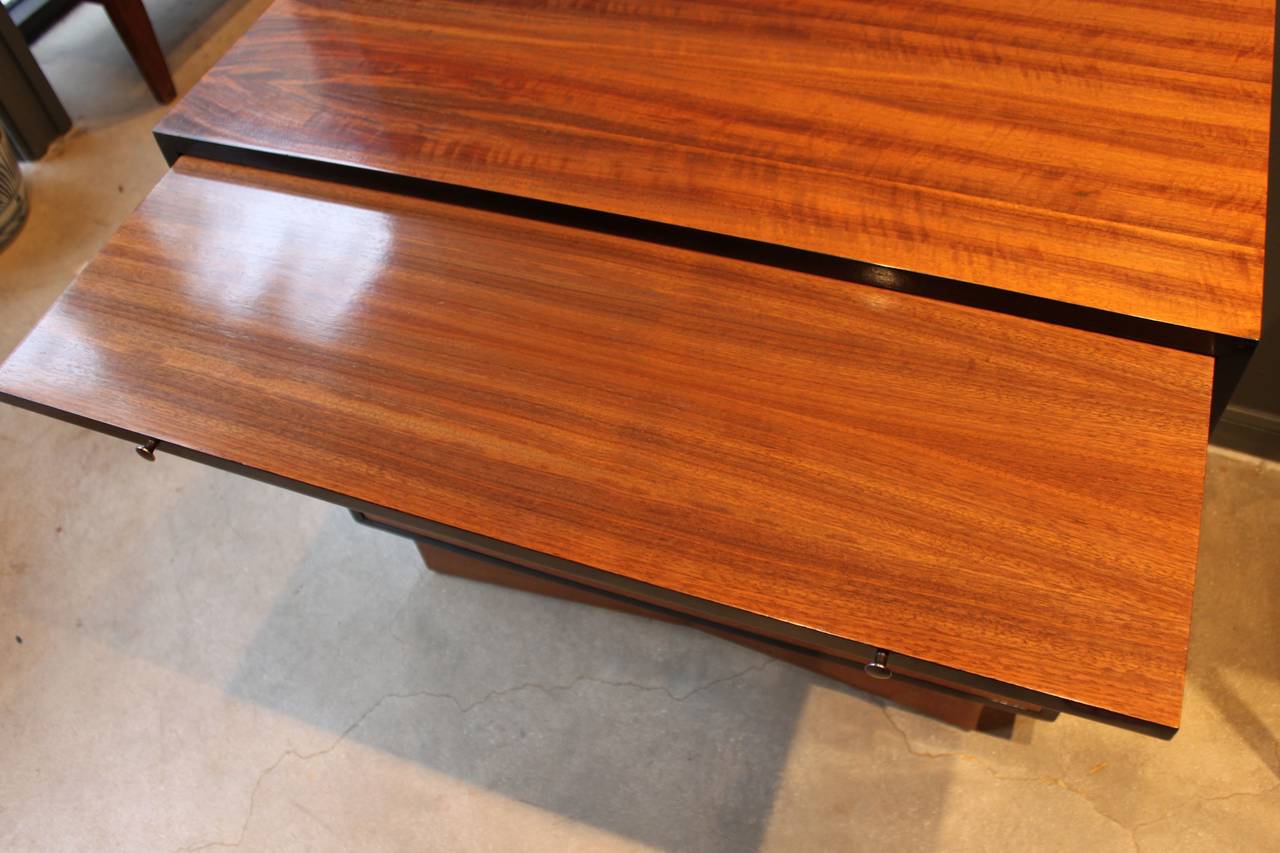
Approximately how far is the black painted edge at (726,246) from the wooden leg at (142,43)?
1087 millimetres

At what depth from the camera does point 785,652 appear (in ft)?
4.26

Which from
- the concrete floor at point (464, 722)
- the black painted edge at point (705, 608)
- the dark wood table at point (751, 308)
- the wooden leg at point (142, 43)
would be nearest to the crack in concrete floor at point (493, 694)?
the concrete floor at point (464, 722)

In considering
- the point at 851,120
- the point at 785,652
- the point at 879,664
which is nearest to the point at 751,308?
the point at 851,120

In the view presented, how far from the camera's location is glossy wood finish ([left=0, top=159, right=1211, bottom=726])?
2.72 feet

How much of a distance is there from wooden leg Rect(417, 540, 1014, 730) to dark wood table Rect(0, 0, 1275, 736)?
1.0 inches

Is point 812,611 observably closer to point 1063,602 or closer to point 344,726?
point 1063,602

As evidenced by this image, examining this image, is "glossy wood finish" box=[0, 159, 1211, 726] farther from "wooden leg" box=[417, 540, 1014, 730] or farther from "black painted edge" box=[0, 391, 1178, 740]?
"wooden leg" box=[417, 540, 1014, 730]

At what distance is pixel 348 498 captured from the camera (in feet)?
3.05

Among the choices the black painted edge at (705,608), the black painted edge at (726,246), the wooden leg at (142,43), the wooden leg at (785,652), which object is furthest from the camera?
the wooden leg at (142,43)

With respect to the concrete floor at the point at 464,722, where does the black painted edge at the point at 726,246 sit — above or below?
above

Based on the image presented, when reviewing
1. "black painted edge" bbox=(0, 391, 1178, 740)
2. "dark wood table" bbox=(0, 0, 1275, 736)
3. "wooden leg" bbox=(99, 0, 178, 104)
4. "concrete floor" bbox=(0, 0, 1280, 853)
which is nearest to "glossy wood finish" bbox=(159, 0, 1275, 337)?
"dark wood table" bbox=(0, 0, 1275, 736)

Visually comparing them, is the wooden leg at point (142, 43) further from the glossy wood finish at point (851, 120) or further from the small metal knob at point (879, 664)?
the small metal knob at point (879, 664)

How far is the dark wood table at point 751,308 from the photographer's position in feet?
2.80

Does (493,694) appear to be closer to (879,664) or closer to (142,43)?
(879,664)
